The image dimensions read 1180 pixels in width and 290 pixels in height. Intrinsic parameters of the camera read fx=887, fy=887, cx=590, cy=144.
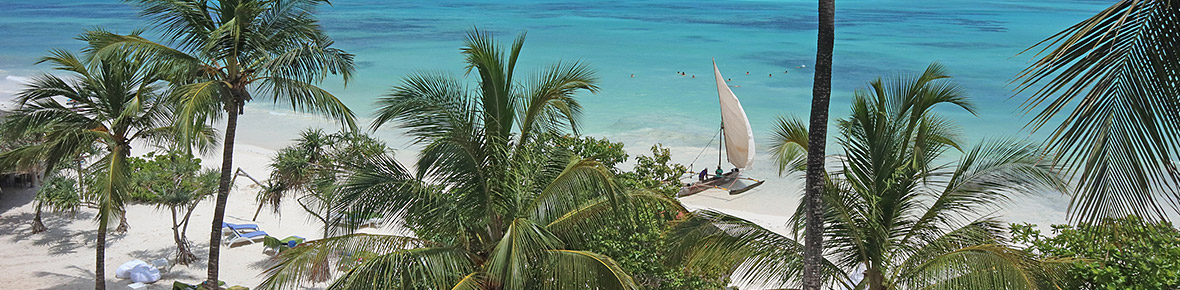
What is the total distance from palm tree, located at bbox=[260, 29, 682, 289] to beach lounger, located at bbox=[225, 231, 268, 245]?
9185 millimetres

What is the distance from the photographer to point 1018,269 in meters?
6.86

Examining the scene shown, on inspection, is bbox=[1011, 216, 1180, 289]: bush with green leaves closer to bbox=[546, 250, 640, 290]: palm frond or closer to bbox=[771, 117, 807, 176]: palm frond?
bbox=[771, 117, 807, 176]: palm frond

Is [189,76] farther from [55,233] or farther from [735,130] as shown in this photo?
[735,130]

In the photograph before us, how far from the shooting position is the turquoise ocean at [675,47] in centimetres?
3575

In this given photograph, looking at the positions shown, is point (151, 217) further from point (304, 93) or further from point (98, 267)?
point (304, 93)

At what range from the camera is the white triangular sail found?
20.8 meters

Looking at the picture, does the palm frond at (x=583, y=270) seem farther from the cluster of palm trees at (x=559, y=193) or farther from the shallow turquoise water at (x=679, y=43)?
the shallow turquoise water at (x=679, y=43)

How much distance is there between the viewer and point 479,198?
821cm

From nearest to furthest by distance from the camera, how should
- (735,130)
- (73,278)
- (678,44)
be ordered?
(73,278), (735,130), (678,44)

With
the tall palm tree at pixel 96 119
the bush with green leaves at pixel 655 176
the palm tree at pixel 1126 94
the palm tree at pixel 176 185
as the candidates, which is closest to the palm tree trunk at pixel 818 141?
the palm tree at pixel 1126 94

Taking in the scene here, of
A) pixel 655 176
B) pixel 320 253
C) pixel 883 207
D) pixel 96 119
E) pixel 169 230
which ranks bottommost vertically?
pixel 320 253

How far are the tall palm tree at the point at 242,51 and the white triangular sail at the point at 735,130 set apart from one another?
11749mm

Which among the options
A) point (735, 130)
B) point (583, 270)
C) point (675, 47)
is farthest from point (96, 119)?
point (675, 47)

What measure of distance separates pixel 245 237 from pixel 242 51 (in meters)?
7.15
